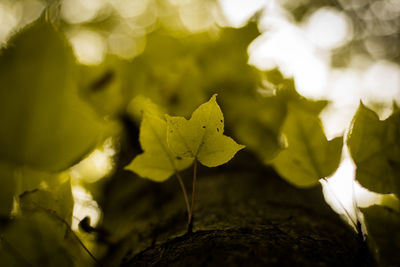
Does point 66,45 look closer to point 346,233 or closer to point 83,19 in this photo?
point 346,233

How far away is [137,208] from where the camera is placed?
896 millimetres

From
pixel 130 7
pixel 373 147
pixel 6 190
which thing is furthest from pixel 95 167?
pixel 130 7

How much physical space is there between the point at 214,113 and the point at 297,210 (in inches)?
14.6

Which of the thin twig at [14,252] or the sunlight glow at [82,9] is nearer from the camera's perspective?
the thin twig at [14,252]

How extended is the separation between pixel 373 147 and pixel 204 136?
0.29 meters

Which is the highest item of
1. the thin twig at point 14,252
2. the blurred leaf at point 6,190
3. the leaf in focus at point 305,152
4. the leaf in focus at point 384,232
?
the blurred leaf at point 6,190

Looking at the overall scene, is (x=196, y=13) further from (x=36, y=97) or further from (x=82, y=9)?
(x=36, y=97)

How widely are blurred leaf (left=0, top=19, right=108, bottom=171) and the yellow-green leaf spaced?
11 cm

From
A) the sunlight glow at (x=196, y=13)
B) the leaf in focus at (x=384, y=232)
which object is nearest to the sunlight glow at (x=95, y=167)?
the leaf in focus at (x=384, y=232)

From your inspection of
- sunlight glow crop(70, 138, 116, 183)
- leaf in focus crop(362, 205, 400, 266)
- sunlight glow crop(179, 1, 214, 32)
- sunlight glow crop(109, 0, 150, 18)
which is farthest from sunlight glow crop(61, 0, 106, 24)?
leaf in focus crop(362, 205, 400, 266)

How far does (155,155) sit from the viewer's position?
53 cm

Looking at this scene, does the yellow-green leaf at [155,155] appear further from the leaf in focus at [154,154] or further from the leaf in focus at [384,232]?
the leaf in focus at [384,232]

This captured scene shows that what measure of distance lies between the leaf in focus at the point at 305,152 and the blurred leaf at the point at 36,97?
0.35 m

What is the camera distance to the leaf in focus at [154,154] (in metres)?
0.51
